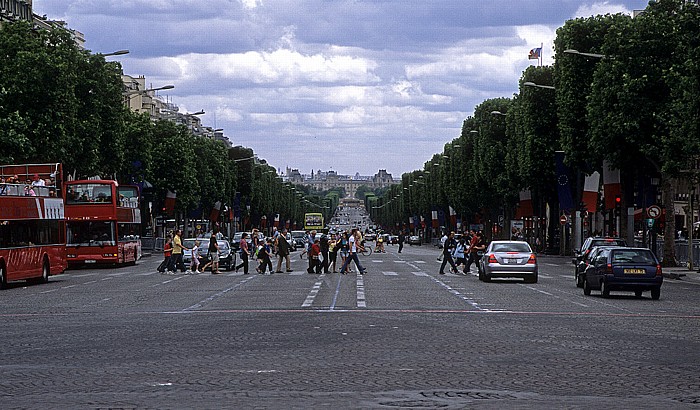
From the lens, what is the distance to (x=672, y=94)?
4984 cm

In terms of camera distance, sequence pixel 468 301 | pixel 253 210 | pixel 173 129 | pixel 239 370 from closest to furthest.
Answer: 1. pixel 239 370
2. pixel 468 301
3. pixel 173 129
4. pixel 253 210

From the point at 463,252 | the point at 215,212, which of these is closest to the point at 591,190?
the point at 463,252

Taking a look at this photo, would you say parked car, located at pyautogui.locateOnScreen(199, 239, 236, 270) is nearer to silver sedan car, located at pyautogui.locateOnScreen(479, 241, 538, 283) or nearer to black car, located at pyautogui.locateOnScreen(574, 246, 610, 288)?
silver sedan car, located at pyautogui.locateOnScreen(479, 241, 538, 283)

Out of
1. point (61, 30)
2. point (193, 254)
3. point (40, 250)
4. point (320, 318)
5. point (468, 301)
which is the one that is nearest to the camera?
point (320, 318)

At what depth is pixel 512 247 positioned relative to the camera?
45.1 m

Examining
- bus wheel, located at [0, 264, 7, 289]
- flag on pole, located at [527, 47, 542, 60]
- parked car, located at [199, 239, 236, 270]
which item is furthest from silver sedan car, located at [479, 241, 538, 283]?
flag on pole, located at [527, 47, 542, 60]

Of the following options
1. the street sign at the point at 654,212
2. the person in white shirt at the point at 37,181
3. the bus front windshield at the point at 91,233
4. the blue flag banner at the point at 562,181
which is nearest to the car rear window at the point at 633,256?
the street sign at the point at 654,212

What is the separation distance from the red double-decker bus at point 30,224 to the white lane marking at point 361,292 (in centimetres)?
1110

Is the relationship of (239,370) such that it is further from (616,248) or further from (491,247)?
(491,247)

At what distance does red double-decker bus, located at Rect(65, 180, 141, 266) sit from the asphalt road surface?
23.7 metres

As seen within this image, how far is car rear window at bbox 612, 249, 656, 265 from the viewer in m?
34.5

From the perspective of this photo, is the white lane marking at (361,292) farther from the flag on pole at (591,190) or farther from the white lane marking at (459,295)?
the flag on pole at (591,190)

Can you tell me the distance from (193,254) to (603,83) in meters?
19.8

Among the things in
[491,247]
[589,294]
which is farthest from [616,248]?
[491,247]
